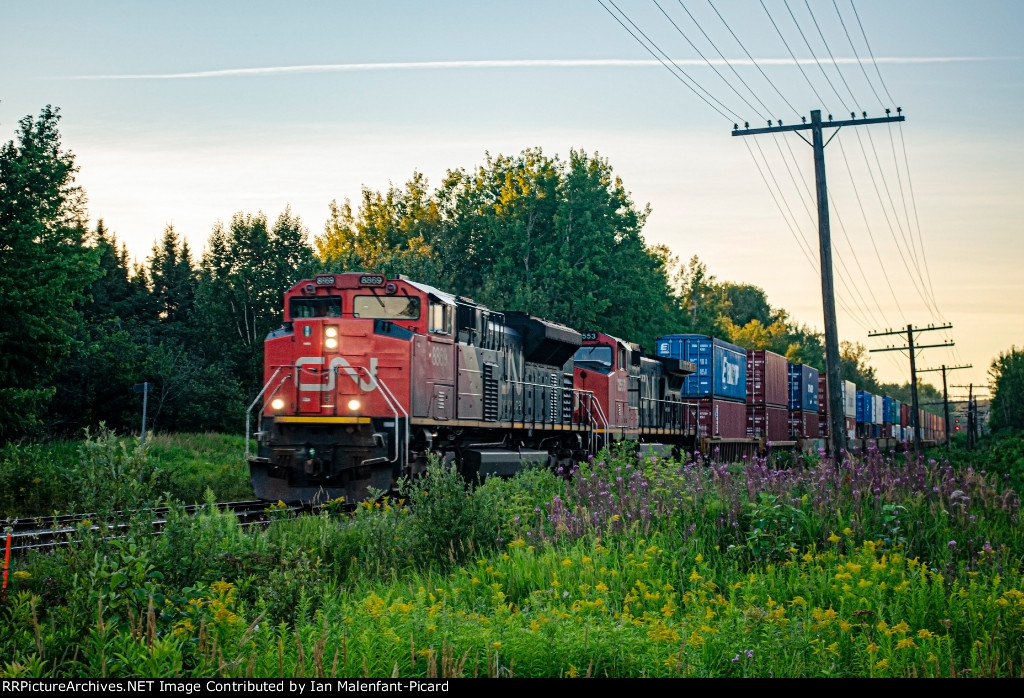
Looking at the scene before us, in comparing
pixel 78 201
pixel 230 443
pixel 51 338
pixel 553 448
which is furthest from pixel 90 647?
pixel 78 201

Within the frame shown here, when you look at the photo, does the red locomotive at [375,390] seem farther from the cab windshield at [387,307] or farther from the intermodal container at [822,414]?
the intermodal container at [822,414]

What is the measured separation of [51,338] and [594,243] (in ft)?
109

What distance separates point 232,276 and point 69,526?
2671cm

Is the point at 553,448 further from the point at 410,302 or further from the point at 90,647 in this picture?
the point at 90,647

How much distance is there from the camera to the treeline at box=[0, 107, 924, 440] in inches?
959

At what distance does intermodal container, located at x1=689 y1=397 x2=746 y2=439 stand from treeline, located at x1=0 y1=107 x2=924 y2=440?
16.4 m

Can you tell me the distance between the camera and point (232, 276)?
3878 cm

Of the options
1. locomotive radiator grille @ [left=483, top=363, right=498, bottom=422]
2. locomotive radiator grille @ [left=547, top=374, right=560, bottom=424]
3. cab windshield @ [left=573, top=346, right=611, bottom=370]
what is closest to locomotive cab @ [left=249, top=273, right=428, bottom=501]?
locomotive radiator grille @ [left=483, top=363, right=498, bottom=422]

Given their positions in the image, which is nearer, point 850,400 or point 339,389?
point 339,389

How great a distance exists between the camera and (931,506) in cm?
1019

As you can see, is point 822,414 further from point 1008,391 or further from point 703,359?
point 1008,391

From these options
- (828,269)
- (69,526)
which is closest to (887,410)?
(828,269)

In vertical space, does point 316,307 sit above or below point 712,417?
above

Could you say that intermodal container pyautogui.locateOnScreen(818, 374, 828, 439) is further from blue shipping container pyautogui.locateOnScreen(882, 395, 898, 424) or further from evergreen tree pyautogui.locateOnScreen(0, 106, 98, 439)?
evergreen tree pyautogui.locateOnScreen(0, 106, 98, 439)
